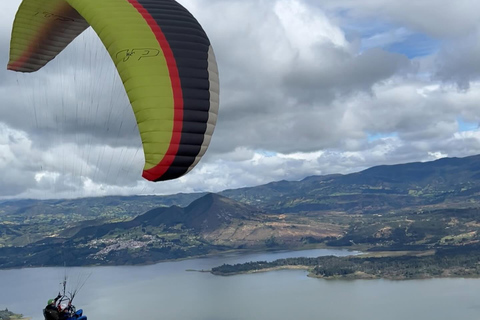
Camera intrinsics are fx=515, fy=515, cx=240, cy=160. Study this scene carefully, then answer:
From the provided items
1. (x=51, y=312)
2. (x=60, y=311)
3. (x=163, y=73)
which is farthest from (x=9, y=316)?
(x=163, y=73)

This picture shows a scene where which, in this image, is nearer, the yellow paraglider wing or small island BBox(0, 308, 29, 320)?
the yellow paraglider wing

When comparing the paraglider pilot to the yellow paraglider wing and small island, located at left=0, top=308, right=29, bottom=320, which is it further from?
small island, located at left=0, top=308, right=29, bottom=320

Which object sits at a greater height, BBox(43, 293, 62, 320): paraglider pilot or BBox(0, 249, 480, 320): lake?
BBox(43, 293, 62, 320): paraglider pilot

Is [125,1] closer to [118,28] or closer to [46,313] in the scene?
[118,28]

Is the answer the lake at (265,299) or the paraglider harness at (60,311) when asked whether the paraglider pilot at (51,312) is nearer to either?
the paraglider harness at (60,311)

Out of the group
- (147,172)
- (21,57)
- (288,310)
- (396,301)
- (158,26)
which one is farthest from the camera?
(396,301)

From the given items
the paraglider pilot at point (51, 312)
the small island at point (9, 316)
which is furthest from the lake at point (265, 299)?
the paraglider pilot at point (51, 312)

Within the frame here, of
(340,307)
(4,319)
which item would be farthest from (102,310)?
(340,307)

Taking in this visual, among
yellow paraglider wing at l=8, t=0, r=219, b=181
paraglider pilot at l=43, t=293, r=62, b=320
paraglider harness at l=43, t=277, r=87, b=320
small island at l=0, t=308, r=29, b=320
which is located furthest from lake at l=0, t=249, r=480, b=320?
yellow paraglider wing at l=8, t=0, r=219, b=181
